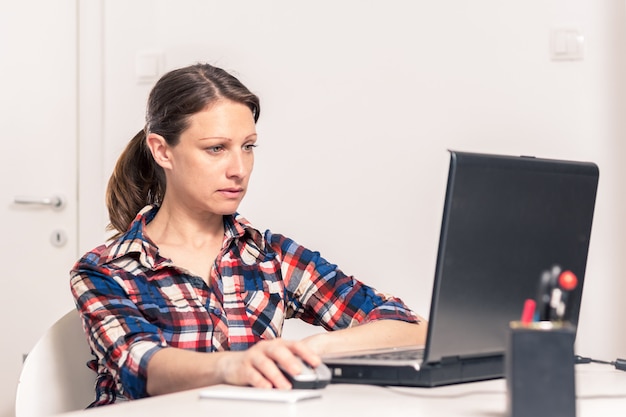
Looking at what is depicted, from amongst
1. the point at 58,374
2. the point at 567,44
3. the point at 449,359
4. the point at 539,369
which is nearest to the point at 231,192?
the point at 58,374

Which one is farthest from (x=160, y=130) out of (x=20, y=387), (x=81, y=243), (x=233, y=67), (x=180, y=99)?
(x=81, y=243)

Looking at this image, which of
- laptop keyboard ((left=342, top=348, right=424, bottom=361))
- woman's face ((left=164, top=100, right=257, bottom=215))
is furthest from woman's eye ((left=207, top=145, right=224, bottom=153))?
laptop keyboard ((left=342, top=348, right=424, bottom=361))

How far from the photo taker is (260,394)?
106cm

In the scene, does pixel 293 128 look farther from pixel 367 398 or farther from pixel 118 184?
pixel 367 398

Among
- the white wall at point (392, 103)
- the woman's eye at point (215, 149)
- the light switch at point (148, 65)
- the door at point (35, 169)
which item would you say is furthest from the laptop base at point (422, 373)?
the door at point (35, 169)

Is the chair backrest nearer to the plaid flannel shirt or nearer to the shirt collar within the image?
the plaid flannel shirt

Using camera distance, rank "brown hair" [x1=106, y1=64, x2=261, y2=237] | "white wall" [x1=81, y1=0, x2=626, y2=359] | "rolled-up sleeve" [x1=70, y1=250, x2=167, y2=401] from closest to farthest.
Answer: "rolled-up sleeve" [x1=70, y1=250, x2=167, y2=401], "brown hair" [x1=106, y1=64, x2=261, y2=237], "white wall" [x1=81, y1=0, x2=626, y2=359]

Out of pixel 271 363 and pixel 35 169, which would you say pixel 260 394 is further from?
pixel 35 169

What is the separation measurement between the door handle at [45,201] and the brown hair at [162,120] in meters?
1.20

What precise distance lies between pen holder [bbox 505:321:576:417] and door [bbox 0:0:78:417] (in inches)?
90.5

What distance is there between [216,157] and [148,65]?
1.26 metres

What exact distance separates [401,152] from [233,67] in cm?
59

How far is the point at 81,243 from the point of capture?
297cm

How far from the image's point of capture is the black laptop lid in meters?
1.07
